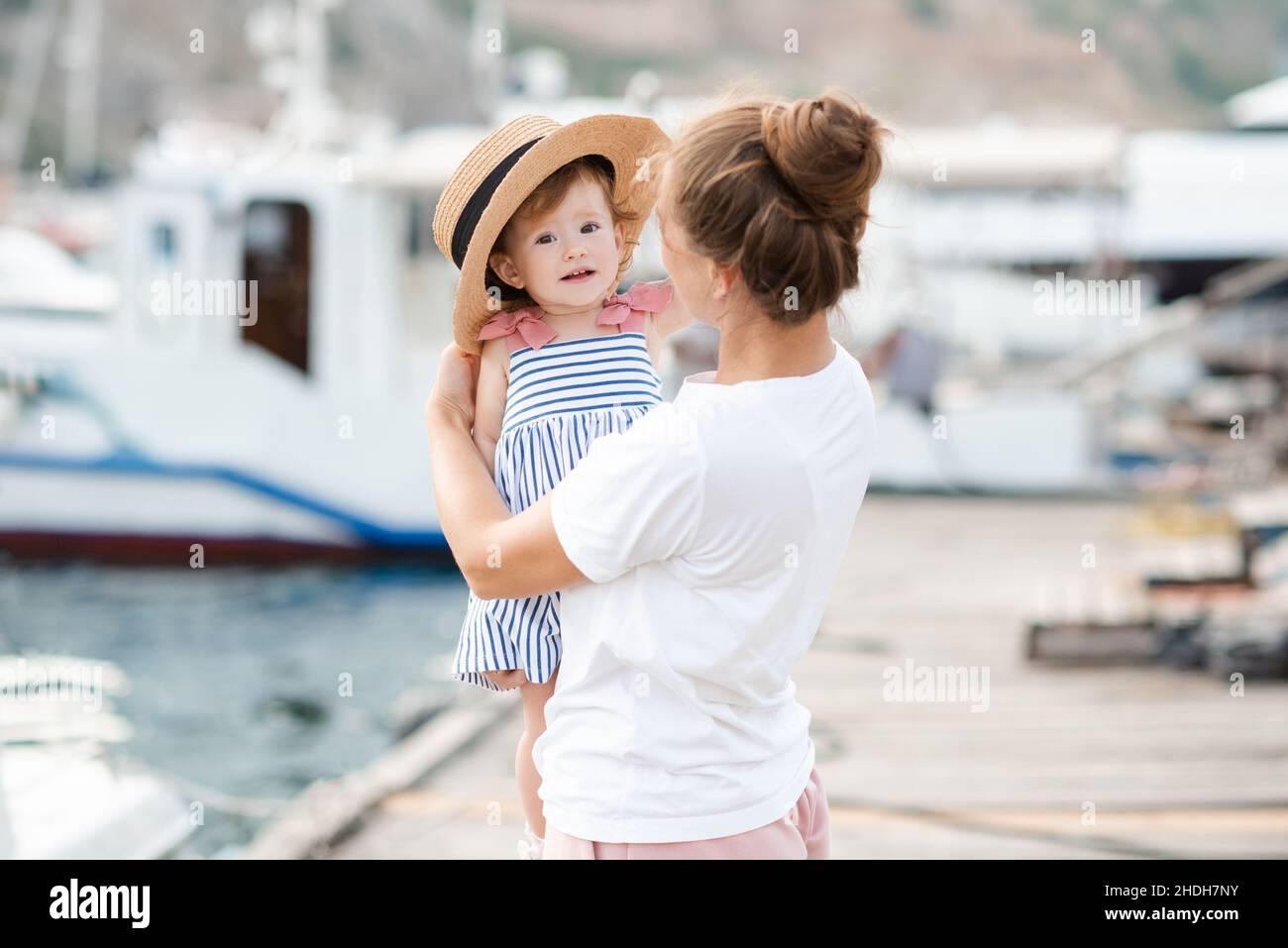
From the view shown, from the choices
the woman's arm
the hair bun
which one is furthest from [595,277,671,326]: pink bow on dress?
the hair bun

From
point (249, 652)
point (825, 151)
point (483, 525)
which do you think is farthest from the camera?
point (249, 652)

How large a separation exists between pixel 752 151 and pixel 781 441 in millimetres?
296

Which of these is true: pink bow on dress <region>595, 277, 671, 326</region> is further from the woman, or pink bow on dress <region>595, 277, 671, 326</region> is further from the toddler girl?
the woman

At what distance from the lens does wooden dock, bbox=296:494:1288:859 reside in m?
3.68

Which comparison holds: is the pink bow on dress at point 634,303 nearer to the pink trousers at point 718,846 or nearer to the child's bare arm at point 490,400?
the child's bare arm at point 490,400

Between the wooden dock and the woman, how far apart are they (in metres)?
2.21

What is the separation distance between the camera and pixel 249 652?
8.09 meters

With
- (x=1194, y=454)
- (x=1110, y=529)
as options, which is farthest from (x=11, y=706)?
(x=1194, y=454)

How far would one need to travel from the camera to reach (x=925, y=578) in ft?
27.9

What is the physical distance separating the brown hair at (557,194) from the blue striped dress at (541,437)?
3.7 inches

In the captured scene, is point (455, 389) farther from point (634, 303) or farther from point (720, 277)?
point (720, 277)

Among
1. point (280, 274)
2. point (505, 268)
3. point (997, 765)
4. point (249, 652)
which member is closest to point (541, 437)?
point (505, 268)

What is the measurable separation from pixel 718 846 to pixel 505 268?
0.70 meters

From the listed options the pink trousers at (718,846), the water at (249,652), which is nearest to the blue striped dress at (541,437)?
the pink trousers at (718,846)
